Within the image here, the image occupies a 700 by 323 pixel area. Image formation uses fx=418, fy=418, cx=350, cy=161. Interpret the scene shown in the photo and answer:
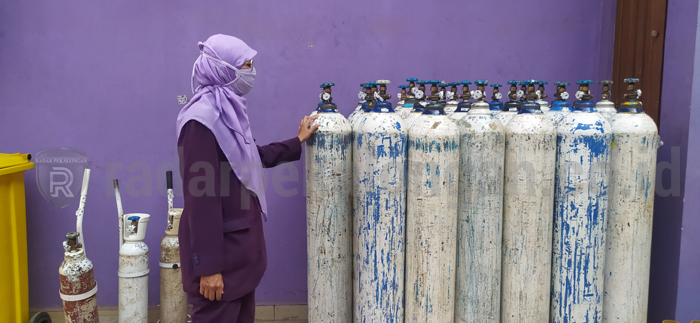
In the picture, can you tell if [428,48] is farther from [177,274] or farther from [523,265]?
[177,274]

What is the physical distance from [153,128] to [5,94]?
2.71 ft

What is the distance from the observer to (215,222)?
4.63ft

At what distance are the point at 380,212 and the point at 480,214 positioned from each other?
0.43m

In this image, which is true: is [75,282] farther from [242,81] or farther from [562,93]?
[562,93]

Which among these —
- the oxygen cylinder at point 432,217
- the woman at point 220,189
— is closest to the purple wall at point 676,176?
the oxygen cylinder at point 432,217

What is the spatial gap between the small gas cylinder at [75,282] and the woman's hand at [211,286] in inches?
39.4

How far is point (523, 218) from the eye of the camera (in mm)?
1754

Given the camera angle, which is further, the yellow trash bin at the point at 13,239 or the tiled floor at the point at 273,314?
the tiled floor at the point at 273,314

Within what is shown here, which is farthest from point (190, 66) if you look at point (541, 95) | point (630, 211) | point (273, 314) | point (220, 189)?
point (630, 211)

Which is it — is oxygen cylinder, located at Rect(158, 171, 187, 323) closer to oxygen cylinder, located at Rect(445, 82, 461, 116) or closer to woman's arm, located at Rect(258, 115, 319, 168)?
woman's arm, located at Rect(258, 115, 319, 168)

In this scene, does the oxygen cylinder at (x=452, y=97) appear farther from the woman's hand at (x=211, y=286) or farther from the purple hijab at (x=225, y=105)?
the woman's hand at (x=211, y=286)

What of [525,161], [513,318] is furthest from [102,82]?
[513,318]

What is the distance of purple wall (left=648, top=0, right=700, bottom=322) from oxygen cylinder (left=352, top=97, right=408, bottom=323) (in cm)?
134

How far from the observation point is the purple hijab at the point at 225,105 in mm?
1457
